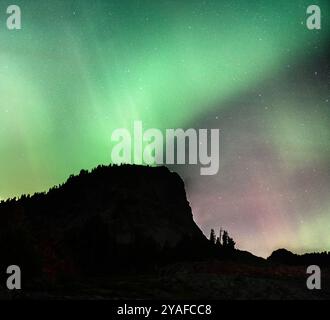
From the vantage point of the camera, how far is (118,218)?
140 metres

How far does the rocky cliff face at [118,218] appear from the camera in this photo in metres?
121

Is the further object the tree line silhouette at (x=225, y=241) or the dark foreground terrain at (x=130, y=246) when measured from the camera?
the tree line silhouette at (x=225, y=241)

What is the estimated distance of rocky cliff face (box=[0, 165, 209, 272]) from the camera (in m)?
121

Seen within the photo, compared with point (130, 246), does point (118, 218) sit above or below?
above

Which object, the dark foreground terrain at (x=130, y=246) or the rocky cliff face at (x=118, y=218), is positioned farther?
the rocky cliff face at (x=118, y=218)

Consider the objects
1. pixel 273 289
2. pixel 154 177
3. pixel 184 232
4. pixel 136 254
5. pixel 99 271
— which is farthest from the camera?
pixel 154 177

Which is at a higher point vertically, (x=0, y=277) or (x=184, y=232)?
(x=184, y=232)

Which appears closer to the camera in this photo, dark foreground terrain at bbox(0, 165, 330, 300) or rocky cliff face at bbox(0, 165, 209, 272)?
dark foreground terrain at bbox(0, 165, 330, 300)

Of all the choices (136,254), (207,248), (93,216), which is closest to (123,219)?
(93,216)

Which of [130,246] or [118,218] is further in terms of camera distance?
[118,218]

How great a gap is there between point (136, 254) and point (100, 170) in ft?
236

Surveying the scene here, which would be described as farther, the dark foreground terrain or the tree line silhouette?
the tree line silhouette

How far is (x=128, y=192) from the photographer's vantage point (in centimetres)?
16125
